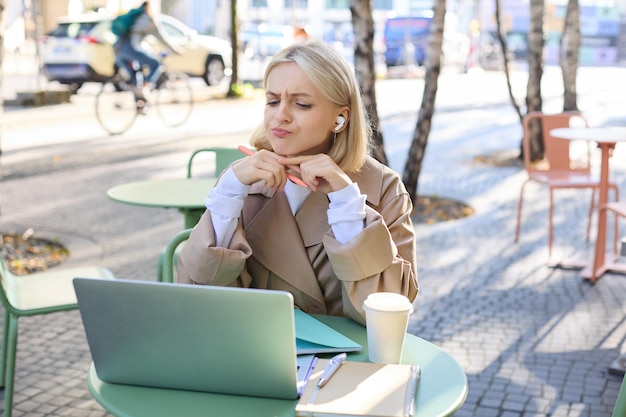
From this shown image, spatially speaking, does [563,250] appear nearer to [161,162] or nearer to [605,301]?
[605,301]

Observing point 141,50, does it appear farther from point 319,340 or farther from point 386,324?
point 386,324

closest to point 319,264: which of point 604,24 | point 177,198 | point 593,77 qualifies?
point 177,198

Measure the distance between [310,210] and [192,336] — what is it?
778mm

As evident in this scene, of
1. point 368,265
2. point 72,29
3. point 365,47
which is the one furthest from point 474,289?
point 72,29

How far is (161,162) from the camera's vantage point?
10672 mm

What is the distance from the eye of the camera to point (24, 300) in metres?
3.56

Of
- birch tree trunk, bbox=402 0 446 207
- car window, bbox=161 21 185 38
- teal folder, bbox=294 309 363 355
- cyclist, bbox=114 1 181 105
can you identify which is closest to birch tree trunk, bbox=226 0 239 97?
car window, bbox=161 21 185 38

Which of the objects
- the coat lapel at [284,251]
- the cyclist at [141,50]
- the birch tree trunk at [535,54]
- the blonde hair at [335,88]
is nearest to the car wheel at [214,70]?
the cyclist at [141,50]

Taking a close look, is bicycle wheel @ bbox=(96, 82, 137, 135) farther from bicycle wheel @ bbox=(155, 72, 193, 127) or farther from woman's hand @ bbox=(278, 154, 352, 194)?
woman's hand @ bbox=(278, 154, 352, 194)

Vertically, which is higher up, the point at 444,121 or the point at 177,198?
the point at 177,198

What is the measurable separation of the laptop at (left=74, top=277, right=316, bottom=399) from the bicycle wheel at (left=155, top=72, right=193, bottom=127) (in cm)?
1258

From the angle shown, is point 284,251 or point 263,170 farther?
point 284,251

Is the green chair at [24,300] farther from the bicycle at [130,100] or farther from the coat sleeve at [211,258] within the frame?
the bicycle at [130,100]

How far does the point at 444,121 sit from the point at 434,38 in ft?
28.8
